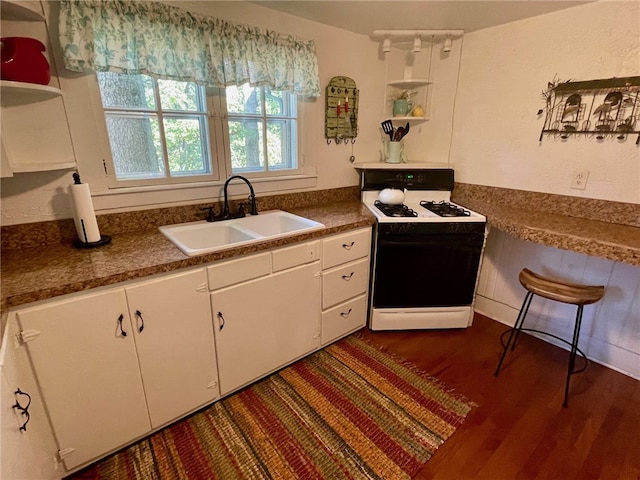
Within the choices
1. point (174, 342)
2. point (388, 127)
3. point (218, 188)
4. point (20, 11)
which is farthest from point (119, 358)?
point (388, 127)

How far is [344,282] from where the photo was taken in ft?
7.14

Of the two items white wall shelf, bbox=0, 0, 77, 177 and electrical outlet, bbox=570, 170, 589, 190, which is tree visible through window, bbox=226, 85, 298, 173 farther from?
electrical outlet, bbox=570, 170, 589, 190

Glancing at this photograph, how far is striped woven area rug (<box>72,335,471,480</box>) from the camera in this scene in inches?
56.5

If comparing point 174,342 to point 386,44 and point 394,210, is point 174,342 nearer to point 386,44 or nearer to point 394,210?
point 394,210

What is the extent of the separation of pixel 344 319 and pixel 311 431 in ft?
2.63

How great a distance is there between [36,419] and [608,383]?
293cm

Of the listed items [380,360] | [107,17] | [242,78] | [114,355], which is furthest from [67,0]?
[380,360]

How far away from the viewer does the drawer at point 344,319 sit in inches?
85.6

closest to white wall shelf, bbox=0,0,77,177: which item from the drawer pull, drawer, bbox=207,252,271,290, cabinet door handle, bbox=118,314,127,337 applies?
cabinet door handle, bbox=118,314,127,337

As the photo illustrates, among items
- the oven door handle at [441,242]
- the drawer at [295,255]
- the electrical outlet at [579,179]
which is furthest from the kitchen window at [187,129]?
the electrical outlet at [579,179]

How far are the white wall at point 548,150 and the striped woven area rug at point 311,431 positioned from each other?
112cm

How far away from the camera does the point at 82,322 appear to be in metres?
1.23

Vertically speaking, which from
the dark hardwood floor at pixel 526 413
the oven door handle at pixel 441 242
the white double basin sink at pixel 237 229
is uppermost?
the white double basin sink at pixel 237 229

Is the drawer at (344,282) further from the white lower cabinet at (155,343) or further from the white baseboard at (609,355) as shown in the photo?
the white baseboard at (609,355)
